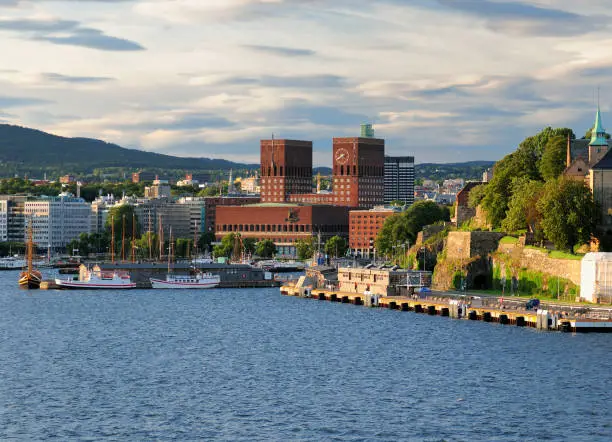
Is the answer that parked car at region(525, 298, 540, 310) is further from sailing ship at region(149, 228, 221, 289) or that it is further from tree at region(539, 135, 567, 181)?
sailing ship at region(149, 228, 221, 289)

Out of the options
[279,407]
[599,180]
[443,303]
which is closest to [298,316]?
[443,303]

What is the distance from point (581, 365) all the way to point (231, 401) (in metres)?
21.0

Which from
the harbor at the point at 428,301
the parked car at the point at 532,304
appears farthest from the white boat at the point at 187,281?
the parked car at the point at 532,304

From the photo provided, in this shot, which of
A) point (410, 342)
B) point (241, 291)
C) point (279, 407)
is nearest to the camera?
point (279, 407)

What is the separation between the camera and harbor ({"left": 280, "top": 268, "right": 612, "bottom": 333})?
92250 millimetres

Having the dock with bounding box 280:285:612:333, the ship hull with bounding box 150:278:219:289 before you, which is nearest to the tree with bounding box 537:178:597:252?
the dock with bounding box 280:285:612:333

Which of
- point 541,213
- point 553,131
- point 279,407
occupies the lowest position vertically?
point 279,407

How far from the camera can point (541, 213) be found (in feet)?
378

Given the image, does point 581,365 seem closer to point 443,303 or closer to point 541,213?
point 443,303

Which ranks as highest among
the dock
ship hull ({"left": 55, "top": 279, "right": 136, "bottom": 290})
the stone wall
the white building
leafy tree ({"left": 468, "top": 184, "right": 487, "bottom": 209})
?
leafy tree ({"left": 468, "top": 184, "right": 487, "bottom": 209})

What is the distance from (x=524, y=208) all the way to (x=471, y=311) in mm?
20629

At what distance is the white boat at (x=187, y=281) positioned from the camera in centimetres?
15775

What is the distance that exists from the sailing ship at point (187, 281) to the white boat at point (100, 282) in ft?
10.3

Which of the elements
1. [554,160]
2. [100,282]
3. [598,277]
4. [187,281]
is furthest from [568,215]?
[100,282]
